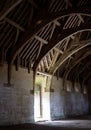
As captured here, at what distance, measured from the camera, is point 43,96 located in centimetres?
1786

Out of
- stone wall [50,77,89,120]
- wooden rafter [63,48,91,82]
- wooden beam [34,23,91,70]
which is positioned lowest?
stone wall [50,77,89,120]

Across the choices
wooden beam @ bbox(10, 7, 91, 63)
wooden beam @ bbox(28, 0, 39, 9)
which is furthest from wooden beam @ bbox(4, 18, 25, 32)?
wooden beam @ bbox(28, 0, 39, 9)

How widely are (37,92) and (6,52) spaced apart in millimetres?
5166

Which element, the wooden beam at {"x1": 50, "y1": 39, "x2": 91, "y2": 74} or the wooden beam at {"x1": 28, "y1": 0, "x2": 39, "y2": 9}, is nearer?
the wooden beam at {"x1": 28, "y1": 0, "x2": 39, "y2": 9}

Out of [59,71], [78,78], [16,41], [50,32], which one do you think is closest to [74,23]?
[50,32]

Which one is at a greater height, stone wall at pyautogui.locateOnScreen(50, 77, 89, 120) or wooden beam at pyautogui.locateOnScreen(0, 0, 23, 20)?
wooden beam at pyautogui.locateOnScreen(0, 0, 23, 20)

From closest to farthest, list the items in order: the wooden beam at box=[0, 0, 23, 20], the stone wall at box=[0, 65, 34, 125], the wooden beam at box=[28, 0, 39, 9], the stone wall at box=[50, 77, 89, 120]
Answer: the wooden beam at box=[0, 0, 23, 20] → the wooden beam at box=[28, 0, 39, 9] → the stone wall at box=[0, 65, 34, 125] → the stone wall at box=[50, 77, 89, 120]

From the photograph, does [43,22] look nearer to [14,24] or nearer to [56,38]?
[14,24]

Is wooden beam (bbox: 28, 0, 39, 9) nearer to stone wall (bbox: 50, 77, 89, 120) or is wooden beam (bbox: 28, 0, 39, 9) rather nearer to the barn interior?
the barn interior

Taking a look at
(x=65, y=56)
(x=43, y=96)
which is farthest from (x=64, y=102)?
(x=65, y=56)

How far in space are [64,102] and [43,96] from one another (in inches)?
112

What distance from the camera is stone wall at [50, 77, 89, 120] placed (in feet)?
60.8

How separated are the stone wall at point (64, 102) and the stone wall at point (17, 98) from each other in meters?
3.26

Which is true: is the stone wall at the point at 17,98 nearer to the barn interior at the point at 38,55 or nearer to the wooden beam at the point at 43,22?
the barn interior at the point at 38,55
